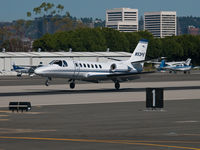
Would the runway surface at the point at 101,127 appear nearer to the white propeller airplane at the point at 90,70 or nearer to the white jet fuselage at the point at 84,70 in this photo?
the white jet fuselage at the point at 84,70

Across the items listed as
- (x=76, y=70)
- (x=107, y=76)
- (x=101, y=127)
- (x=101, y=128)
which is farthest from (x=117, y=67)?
(x=101, y=128)

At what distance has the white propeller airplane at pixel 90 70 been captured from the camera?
49.6m

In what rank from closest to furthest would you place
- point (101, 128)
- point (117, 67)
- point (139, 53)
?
point (101, 128), point (117, 67), point (139, 53)

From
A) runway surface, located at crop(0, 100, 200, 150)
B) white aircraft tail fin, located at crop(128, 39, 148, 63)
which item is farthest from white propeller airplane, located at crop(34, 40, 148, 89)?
runway surface, located at crop(0, 100, 200, 150)

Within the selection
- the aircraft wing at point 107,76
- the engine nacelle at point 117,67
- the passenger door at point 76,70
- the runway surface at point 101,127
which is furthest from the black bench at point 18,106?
the engine nacelle at point 117,67

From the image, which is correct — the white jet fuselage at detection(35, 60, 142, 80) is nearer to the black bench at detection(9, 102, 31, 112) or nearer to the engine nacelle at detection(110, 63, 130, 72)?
the engine nacelle at detection(110, 63, 130, 72)

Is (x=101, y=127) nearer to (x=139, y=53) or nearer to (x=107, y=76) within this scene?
(x=107, y=76)

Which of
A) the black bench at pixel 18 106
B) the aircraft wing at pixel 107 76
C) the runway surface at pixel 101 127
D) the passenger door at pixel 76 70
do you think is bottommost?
the runway surface at pixel 101 127

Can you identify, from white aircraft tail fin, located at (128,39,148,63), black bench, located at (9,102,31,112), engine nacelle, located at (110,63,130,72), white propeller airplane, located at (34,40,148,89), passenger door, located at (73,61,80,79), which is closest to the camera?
black bench, located at (9,102,31,112)

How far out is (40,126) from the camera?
74.5 feet

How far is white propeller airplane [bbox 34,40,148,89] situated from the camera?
49.6 m

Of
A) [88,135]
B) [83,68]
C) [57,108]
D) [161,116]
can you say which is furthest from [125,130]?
[83,68]

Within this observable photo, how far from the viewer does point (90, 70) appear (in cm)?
5203

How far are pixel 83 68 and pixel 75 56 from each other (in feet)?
234
